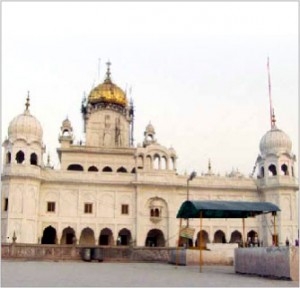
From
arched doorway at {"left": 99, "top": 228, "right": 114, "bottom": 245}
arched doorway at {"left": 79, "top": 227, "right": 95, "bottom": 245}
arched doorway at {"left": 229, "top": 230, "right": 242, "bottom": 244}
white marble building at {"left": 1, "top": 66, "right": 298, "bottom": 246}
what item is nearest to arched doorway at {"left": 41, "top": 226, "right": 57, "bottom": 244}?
white marble building at {"left": 1, "top": 66, "right": 298, "bottom": 246}

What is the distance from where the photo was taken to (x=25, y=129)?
3850cm

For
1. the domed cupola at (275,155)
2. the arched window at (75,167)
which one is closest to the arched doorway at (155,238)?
the arched window at (75,167)

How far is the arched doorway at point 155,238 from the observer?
39.4 meters

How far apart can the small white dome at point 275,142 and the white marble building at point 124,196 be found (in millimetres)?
84

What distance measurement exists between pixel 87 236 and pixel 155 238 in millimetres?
5705

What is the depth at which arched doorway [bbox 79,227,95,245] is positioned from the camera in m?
38.5

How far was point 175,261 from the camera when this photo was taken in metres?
22.8

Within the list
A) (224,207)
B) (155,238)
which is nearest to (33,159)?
(155,238)

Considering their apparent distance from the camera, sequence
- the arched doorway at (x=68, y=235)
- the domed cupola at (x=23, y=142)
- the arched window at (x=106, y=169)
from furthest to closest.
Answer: the arched window at (x=106, y=169) → the arched doorway at (x=68, y=235) → the domed cupola at (x=23, y=142)

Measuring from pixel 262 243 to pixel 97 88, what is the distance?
22.7 meters

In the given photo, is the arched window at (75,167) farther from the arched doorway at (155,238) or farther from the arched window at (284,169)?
the arched window at (284,169)

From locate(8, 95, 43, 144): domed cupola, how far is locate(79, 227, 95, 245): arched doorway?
8011mm

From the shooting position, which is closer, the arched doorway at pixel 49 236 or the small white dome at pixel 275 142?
the arched doorway at pixel 49 236

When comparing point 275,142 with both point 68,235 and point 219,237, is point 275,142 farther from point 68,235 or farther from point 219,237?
point 68,235
